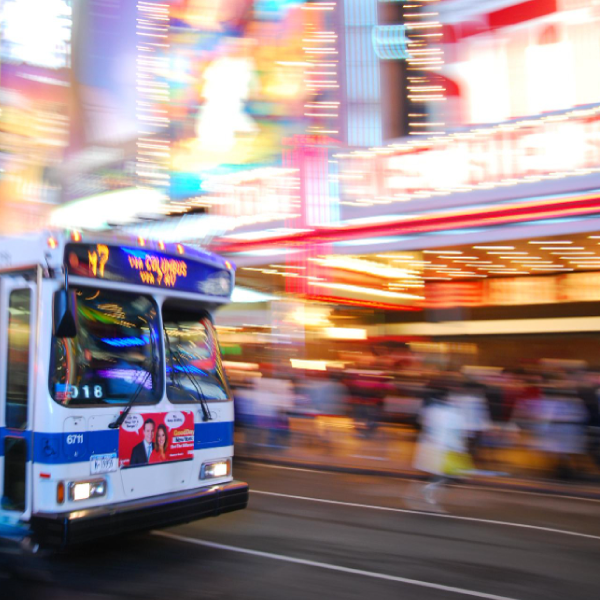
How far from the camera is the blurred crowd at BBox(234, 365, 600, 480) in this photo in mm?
9117

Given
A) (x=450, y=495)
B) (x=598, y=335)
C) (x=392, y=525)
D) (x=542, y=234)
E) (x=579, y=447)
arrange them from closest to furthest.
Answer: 1. (x=392, y=525)
2. (x=450, y=495)
3. (x=579, y=447)
4. (x=542, y=234)
5. (x=598, y=335)

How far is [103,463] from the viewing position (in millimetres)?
5652

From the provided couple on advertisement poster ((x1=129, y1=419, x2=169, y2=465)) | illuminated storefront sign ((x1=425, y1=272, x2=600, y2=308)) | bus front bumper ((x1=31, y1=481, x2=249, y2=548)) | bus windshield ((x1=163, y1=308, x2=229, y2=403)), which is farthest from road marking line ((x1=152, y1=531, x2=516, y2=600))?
illuminated storefront sign ((x1=425, y1=272, x2=600, y2=308))

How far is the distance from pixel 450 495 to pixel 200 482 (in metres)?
4.83

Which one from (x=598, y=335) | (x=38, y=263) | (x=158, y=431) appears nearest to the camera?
(x=38, y=263)

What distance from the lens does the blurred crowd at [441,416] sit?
359 inches


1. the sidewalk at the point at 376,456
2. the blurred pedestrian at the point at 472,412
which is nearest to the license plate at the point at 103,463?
the blurred pedestrian at the point at 472,412

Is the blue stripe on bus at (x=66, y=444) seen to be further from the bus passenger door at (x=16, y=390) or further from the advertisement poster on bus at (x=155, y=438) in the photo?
the advertisement poster on bus at (x=155, y=438)

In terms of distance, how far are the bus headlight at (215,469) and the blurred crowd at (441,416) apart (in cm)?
313

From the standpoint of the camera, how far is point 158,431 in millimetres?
6145

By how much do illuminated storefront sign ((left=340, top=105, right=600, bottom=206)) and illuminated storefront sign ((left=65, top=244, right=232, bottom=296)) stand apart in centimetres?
796

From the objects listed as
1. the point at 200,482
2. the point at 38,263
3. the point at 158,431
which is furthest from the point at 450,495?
the point at 38,263

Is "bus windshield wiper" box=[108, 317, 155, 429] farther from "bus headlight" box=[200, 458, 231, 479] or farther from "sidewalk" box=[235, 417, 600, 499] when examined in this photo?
"sidewalk" box=[235, 417, 600, 499]

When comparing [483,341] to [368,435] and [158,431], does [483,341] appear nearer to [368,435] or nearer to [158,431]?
[368,435]
